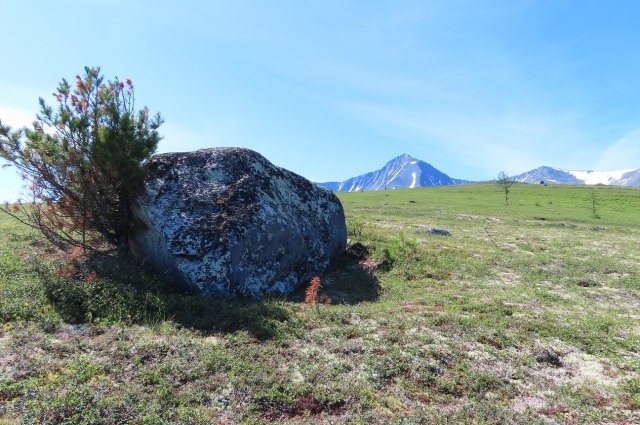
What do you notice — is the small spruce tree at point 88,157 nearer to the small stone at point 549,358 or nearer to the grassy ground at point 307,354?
the grassy ground at point 307,354

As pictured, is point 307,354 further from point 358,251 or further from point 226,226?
point 358,251

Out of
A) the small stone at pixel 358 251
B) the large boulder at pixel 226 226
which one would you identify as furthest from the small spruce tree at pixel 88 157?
the small stone at pixel 358 251

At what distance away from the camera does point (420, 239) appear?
25.8 m

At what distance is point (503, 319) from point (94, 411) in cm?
1050

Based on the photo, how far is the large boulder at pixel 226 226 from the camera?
1325 cm

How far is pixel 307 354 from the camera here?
360 inches

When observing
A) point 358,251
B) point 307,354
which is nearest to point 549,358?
point 307,354

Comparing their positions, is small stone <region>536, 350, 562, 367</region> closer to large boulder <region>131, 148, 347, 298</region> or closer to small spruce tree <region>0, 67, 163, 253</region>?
large boulder <region>131, 148, 347, 298</region>

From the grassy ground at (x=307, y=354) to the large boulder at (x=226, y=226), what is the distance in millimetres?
1062

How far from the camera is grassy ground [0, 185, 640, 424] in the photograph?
7059 mm

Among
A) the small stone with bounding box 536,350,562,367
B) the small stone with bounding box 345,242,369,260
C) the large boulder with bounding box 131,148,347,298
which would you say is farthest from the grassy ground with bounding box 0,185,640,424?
the small stone with bounding box 345,242,369,260

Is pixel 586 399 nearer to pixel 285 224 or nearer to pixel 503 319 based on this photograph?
pixel 503 319

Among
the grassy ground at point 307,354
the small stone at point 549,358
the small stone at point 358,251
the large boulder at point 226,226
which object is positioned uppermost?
the large boulder at point 226,226

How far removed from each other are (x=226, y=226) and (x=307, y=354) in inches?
239
